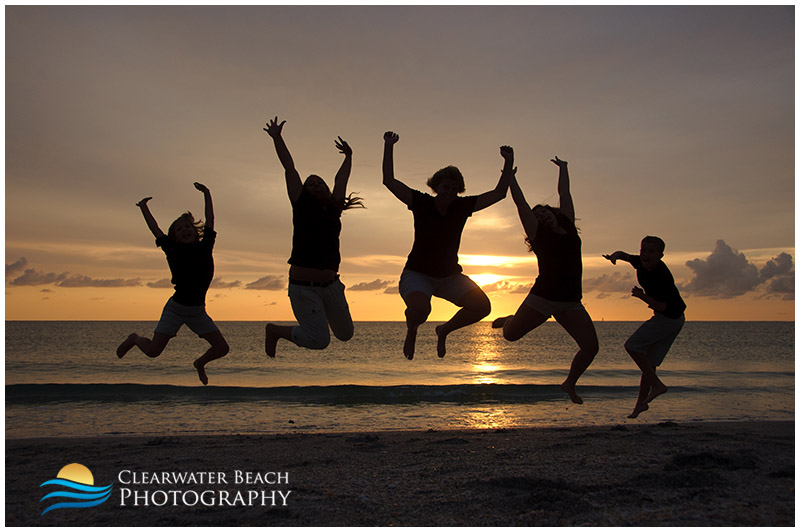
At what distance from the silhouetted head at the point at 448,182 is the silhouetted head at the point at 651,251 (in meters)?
2.55

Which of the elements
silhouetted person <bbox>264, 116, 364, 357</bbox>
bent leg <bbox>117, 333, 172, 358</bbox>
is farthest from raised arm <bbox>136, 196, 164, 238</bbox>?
silhouetted person <bbox>264, 116, 364, 357</bbox>

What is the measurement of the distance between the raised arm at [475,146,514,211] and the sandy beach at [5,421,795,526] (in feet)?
11.7

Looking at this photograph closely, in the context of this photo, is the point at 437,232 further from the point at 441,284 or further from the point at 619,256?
the point at 619,256

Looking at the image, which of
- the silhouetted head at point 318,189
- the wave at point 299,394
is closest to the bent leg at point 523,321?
the silhouetted head at point 318,189

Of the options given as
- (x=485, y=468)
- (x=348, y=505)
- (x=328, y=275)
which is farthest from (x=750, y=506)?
(x=328, y=275)

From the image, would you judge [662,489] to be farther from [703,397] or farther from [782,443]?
[703,397]

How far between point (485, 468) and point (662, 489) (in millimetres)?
2598

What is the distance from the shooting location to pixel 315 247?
6805mm

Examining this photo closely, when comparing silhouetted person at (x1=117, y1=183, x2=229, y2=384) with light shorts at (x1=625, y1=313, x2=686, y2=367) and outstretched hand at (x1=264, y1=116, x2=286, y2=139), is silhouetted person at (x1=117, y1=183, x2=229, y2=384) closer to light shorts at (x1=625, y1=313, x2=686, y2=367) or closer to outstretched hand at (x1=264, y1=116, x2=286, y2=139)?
outstretched hand at (x1=264, y1=116, x2=286, y2=139)

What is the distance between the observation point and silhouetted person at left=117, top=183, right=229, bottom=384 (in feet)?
25.5

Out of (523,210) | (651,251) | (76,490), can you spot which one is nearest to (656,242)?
(651,251)

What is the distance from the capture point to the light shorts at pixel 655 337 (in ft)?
26.2

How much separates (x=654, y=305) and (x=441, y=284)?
9.43 ft

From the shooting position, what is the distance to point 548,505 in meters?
6.63
